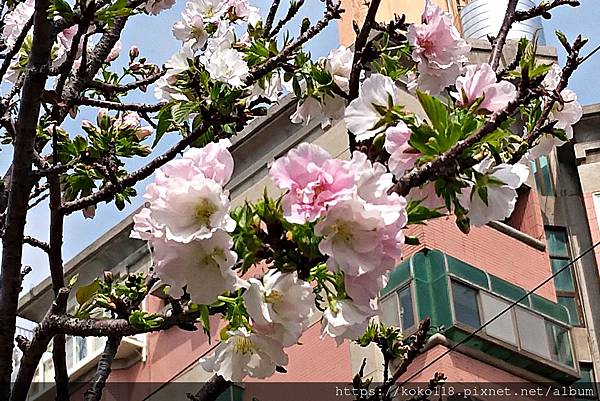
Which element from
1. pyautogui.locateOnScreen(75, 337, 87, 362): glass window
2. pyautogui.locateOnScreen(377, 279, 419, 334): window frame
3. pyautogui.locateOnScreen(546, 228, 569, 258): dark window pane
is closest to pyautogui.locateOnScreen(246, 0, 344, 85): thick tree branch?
pyautogui.locateOnScreen(377, 279, 419, 334): window frame

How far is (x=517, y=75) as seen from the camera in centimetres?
265

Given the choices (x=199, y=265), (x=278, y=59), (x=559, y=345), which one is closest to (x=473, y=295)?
(x=559, y=345)

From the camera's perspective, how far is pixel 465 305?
7.96 metres

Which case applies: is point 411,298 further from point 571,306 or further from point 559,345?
point 571,306

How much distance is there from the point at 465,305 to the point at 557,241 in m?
2.42

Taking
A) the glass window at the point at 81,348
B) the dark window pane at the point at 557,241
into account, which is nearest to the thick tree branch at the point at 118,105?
the dark window pane at the point at 557,241

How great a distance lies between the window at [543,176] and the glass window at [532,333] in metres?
2.16

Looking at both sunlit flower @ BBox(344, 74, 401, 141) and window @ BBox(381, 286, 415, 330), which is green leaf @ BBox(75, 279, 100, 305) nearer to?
sunlit flower @ BBox(344, 74, 401, 141)

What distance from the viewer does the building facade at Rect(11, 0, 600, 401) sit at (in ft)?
26.2

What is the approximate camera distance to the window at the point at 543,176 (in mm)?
10203

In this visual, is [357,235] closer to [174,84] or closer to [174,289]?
[174,289]

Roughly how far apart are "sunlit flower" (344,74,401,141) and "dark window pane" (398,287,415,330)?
583cm

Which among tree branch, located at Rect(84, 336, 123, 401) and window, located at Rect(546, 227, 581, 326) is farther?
window, located at Rect(546, 227, 581, 326)

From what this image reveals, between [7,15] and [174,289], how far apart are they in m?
2.48
